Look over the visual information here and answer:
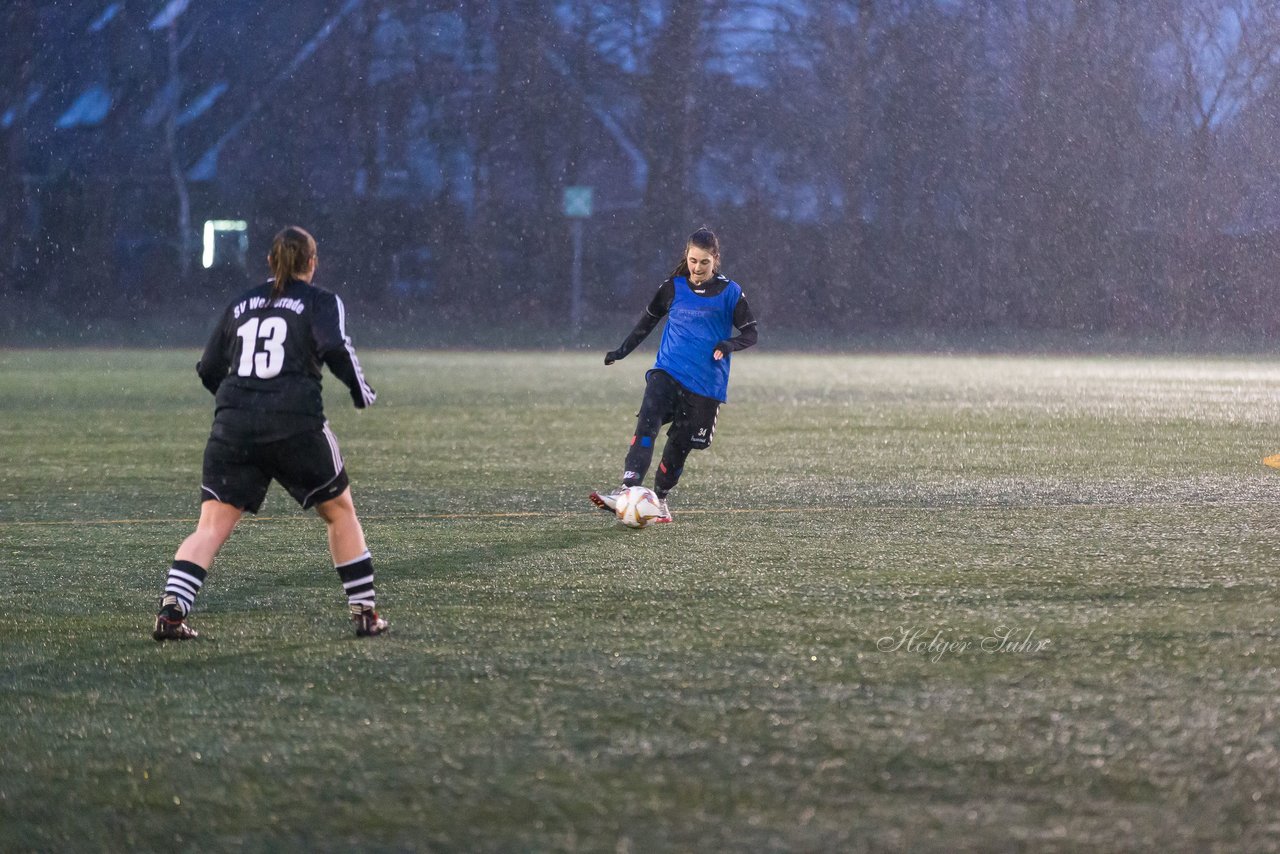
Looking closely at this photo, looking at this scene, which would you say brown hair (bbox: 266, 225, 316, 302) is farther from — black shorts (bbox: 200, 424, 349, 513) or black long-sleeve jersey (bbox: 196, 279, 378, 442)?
black shorts (bbox: 200, 424, 349, 513)

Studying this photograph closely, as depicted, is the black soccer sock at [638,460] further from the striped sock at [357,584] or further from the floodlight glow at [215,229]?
the floodlight glow at [215,229]

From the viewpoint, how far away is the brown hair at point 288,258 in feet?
16.0

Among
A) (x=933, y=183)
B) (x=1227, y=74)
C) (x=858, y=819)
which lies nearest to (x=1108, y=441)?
(x=858, y=819)

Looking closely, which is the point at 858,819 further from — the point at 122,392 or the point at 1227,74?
the point at 1227,74

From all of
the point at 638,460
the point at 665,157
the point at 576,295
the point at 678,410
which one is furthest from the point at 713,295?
the point at 665,157

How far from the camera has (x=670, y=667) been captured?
4.52 m

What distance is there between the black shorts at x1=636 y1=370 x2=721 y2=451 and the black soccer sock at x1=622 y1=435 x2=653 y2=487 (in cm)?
4

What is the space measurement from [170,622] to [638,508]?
303 centimetres

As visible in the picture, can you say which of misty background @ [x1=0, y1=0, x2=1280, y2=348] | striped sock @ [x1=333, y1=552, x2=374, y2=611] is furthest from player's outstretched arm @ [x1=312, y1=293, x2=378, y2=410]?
misty background @ [x1=0, y1=0, x2=1280, y2=348]

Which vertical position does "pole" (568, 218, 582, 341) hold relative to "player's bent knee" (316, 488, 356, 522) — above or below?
above

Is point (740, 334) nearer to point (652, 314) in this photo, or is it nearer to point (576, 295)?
point (652, 314)

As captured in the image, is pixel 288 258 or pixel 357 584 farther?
pixel 357 584

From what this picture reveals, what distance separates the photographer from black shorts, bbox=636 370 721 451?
8.05 m

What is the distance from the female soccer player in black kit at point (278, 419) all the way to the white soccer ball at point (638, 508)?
8.73ft
